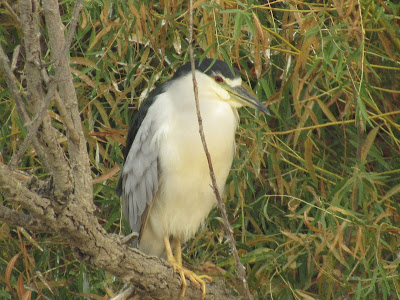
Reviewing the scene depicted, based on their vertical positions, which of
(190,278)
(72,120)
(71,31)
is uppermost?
(71,31)

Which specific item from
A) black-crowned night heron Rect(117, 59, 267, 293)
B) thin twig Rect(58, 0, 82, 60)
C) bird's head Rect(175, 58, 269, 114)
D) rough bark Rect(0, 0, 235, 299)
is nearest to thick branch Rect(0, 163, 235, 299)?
rough bark Rect(0, 0, 235, 299)

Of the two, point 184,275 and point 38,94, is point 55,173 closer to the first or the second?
point 38,94

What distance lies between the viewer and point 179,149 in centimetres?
213

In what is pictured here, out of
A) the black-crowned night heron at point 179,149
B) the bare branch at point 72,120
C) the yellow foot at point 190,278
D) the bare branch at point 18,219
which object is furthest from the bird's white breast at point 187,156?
the bare branch at point 18,219

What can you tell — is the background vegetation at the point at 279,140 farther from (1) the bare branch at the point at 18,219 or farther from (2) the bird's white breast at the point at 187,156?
(1) the bare branch at the point at 18,219

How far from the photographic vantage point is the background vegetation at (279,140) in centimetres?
194

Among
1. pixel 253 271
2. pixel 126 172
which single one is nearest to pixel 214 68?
pixel 126 172

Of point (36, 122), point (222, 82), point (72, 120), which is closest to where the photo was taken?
point (36, 122)

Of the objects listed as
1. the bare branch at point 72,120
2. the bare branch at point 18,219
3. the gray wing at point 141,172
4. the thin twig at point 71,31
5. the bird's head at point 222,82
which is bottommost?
the gray wing at point 141,172

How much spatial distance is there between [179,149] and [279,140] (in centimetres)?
32

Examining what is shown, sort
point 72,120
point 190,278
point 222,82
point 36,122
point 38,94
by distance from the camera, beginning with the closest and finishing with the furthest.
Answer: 1. point 36,122
2. point 38,94
3. point 72,120
4. point 190,278
5. point 222,82

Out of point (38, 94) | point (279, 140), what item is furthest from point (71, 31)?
point (279, 140)

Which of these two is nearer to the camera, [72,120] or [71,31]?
[71,31]

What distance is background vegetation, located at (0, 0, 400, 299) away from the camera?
1.94 m
